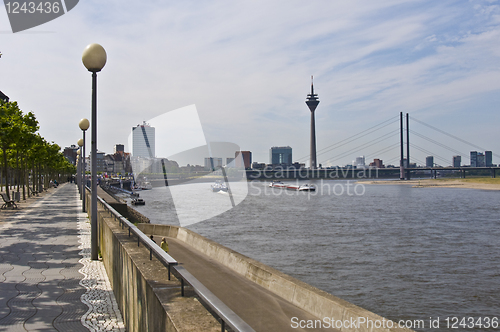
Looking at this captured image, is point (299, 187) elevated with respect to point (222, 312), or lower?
lower

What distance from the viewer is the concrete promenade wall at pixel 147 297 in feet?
10.5

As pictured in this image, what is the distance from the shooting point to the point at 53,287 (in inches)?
269

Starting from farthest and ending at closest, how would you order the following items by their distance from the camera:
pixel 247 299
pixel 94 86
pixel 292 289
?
pixel 247 299 → pixel 292 289 → pixel 94 86

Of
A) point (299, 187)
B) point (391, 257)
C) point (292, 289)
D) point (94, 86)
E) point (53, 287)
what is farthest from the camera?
point (299, 187)

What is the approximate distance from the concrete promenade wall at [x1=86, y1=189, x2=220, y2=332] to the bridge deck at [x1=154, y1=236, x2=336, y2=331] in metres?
3.80

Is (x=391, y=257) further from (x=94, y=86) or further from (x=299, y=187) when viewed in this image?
(x=299, y=187)

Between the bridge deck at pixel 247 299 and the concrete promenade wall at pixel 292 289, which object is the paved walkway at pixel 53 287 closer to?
the bridge deck at pixel 247 299

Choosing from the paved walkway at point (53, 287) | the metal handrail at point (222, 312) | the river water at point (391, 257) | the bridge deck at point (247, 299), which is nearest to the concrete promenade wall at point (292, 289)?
the bridge deck at point (247, 299)

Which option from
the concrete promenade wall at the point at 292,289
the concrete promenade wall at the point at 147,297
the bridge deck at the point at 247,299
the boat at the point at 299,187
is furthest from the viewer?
the boat at the point at 299,187

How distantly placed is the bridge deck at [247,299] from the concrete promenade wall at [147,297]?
380cm

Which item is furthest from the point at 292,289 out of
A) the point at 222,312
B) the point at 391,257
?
the point at 391,257

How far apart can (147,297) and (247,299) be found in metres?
7.02

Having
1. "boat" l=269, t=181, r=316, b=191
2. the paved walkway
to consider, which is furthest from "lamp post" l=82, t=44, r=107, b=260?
"boat" l=269, t=181, r=316, b=191

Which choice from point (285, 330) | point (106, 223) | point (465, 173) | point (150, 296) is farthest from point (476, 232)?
point (465, 173)
